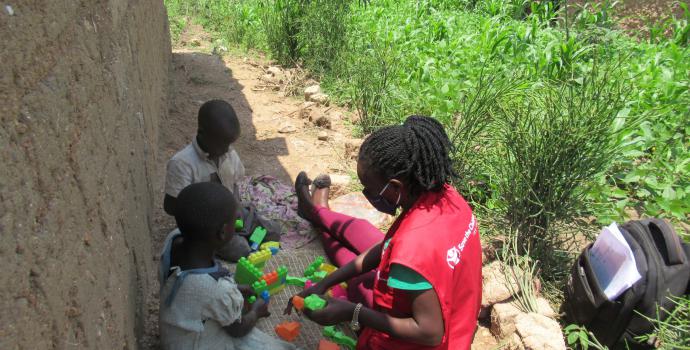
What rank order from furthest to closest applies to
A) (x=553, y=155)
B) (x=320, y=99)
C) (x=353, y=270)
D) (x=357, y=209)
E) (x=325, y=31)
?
1. (x=325, y=31)
2. (x=320, y=99)
3. (x=357, y=209)
4. (x=553, y=155)
5. (x=353, y=270)

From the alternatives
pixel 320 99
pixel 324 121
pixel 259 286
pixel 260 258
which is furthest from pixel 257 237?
pixel 320 99

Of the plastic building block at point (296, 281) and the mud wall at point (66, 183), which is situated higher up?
the mud wall at point (66, 183)

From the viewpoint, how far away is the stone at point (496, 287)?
9.37 ft

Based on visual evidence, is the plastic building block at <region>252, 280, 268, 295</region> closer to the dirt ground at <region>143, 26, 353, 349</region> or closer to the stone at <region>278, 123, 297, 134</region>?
the dirt ground at <region>143, 26, 353, 349</region>

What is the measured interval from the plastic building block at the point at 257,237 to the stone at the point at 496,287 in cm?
129

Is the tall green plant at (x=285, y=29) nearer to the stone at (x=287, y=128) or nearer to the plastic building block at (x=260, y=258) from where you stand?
the stone at (x=287, y=128)

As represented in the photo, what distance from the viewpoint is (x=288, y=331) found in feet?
8.05

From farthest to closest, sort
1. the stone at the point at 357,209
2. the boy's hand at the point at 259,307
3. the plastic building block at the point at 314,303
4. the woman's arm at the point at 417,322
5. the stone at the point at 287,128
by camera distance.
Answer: the stone at the point at 287,128 → the stone at the point at 357,209 → the boy's hand at the point at 259,307 → the plastic building block at the point at 314,303 → the woman's arm at the point at 417,322

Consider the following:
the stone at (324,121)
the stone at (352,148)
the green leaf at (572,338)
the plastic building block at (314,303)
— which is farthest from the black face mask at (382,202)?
the stone at (324,121)

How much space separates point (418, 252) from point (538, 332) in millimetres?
1139

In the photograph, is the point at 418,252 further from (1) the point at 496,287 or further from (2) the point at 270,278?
(1) the point at 496,287

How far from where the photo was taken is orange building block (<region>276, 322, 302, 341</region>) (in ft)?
8.06

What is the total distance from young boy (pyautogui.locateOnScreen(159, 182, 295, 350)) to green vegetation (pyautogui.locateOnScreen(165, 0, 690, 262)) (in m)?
1.78

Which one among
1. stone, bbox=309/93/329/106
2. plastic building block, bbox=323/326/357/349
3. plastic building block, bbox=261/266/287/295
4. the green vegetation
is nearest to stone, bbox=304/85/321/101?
Result: stone, bbox=309/93/329/106
